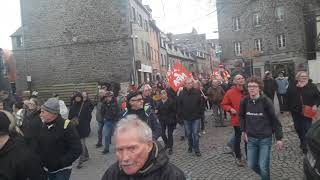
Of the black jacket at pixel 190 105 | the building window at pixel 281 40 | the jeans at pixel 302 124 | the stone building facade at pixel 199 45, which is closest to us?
the jeans at pixel 302 124

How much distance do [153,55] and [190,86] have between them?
35.4m

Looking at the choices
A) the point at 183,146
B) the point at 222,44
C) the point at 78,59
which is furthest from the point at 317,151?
the point at 222,44

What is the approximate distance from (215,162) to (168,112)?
213cm

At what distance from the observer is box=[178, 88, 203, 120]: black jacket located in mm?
9827

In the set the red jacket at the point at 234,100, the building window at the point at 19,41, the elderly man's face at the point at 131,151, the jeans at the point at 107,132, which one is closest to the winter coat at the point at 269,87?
the jeans at the point at 107,132

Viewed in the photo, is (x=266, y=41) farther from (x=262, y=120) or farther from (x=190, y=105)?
(x=262, y=120)

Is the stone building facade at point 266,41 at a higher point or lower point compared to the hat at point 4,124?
higher

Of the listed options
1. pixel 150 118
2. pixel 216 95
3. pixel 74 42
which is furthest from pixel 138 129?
pixel 74 42

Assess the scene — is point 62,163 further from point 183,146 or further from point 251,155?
point 183,146

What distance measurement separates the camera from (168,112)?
10.7m

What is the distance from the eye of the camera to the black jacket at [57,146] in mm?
5160

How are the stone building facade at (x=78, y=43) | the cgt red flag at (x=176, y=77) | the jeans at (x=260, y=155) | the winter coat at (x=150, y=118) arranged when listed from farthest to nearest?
the stone building facade at (x=78, y=43) → the cgt red flag at (x=176, y=77) → the winter coat at (x=150, y=118) → the jeans at (x=260, y=155)

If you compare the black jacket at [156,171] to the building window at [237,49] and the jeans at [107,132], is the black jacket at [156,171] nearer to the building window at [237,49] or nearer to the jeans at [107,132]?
the jeans at [107,132]

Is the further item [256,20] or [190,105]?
[256,20]
